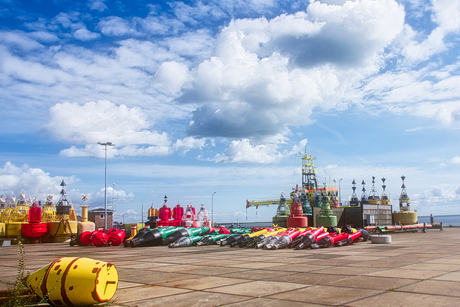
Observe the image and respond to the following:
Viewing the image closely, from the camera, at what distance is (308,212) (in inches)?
2985

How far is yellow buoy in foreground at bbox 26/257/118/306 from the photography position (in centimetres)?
826

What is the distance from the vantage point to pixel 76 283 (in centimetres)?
827

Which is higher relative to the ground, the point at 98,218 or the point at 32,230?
the point at 32,230

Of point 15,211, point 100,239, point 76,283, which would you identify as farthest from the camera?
point 15,211

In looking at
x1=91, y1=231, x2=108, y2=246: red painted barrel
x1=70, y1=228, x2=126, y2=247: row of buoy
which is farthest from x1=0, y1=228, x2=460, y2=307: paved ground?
x1=70, y1=228, x2=126, y2=247: row of buoy

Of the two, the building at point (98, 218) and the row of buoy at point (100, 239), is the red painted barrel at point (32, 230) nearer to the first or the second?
the row of buoy at point (100, 239)

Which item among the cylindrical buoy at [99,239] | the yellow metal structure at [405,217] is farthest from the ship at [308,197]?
the cylindrical buoy at [99,239]

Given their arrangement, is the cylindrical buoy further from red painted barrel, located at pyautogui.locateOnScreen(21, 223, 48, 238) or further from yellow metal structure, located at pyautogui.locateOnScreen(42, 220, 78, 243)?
red painted barrel, located at pyautogui.locateOnScreen(21, 223, 48, 238)

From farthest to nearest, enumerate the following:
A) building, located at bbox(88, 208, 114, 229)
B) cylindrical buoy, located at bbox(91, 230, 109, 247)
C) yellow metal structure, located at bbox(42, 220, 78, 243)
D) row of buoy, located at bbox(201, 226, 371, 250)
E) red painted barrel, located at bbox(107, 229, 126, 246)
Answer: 1. building, located at bbox(88, 208, 114, 229)
2. yellow metal structure, located at bbox(42, 220, 78, 243)
3. red painted barrel, located at bbox(107, 229, 126, 246)
4. cylindrical buoy, located at bbox(91, 230, 109, 247)
5. row of buoy, located at bbox(201, 226, 371, 250)

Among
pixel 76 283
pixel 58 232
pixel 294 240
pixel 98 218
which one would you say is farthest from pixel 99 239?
pixel 98 218

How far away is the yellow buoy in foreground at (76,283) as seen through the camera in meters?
8.26

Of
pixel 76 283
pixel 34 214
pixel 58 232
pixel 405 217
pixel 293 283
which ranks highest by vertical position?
pixel 76 283

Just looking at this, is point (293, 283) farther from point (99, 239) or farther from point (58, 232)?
point (58, 232)

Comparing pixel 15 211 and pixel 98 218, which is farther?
pixel 98 218
